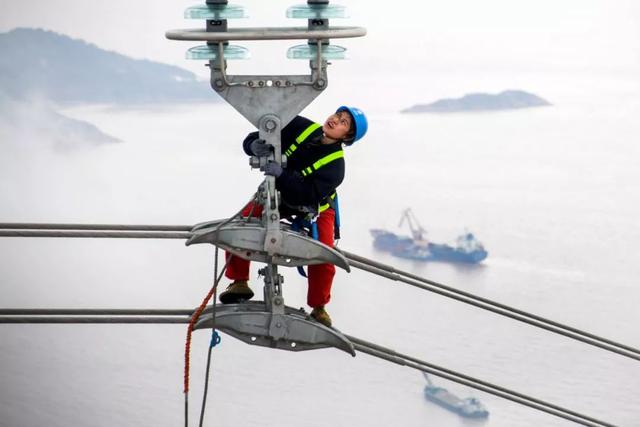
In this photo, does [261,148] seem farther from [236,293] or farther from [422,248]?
[422,248]

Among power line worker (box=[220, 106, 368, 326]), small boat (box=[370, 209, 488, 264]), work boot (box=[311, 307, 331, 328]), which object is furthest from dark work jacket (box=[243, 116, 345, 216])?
small boat (box=[370, 209, 488, 264])

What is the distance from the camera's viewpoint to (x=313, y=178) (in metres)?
2.49

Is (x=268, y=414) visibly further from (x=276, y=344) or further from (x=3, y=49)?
(x=276, y=344)

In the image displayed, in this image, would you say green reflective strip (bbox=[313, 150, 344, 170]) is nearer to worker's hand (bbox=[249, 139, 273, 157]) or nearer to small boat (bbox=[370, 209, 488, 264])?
worker's hand (bbox=[249, 139, 273, 157])

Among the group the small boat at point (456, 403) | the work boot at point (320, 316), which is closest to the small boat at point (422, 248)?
the small boat at point (456, 403)

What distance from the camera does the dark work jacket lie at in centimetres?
245

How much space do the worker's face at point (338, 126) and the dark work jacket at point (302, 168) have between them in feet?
0.08

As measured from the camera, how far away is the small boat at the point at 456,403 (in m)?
12.0

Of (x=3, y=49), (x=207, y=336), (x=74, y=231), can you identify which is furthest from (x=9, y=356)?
(x=74, y=231)

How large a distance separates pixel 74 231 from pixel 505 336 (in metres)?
10.6

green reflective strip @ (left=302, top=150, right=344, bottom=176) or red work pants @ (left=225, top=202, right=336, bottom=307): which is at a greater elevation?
green reflective strip @ (left=302, top=150, right=344, bottom=176)

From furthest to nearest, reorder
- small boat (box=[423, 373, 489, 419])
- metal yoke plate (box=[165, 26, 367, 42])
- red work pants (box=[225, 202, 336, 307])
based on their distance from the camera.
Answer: small boat (box=[423, 373, 489, 419]) → red work pants (box=[225, 202, 336, 307]) → metal yoke plate (box=[165, 26, 367, 42])

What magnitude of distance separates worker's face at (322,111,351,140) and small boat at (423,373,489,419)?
9629mm

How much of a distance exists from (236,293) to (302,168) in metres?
0.32
